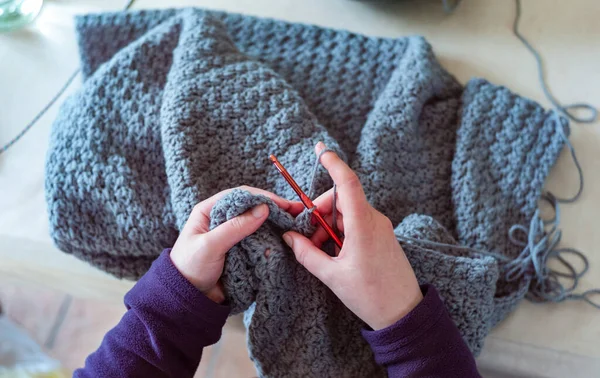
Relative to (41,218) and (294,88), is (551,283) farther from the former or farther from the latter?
(41,218)

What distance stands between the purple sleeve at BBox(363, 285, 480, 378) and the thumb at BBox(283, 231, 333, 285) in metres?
0.10

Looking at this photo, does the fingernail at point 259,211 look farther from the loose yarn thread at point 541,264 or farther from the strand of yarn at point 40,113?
the strand of yarn at point 40,113

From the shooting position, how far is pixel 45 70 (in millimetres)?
944

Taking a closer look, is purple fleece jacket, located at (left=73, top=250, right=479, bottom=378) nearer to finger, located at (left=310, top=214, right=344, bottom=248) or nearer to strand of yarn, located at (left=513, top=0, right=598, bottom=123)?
finger, located at (left=310, top=214, right=344, bottom=248)

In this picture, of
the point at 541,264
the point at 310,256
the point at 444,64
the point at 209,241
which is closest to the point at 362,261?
the point at 310,256

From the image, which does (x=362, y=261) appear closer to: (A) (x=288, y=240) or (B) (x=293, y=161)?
(A) (x=288, y=240)

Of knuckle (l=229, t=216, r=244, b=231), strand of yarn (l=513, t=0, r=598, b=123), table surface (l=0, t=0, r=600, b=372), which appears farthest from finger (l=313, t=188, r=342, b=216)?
strand of yarn (l=513, t=0, r=598, b=123)

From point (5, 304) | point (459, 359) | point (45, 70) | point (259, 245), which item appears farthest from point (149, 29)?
point (459, 359)

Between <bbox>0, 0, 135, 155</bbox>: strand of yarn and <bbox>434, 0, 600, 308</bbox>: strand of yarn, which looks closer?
<bbox>434, 0, 600, 308</bbox>: strand of yarn

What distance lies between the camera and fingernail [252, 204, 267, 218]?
1.92 ft

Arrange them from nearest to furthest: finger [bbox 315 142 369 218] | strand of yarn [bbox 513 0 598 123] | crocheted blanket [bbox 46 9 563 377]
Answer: finger [bbox 315 142 369 218]
crocheted blanket [bbox 46 9 563 377]
strand of yarn [bbox 513 0 598 123]

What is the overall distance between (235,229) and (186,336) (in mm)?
155

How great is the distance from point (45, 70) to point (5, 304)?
1.57ft

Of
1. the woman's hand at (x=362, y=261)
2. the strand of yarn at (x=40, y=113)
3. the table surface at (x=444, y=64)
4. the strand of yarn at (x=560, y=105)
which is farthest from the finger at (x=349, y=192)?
the strand of yarn at (x=40, y=113)
